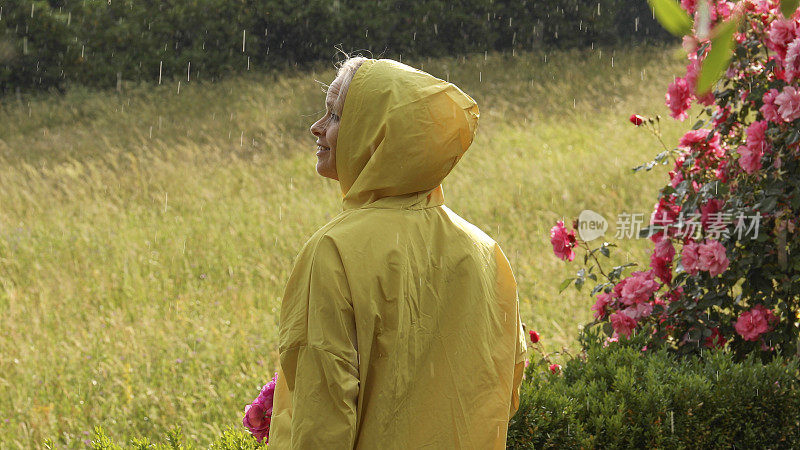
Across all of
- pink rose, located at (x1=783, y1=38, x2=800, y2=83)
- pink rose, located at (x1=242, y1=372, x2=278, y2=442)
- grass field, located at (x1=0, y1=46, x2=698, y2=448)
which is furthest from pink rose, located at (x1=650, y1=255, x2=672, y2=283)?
pink rose, located at (x1=242, y1=372, x2=278, y2=442)

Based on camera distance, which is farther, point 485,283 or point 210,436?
point 210,436

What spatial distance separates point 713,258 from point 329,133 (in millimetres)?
2406

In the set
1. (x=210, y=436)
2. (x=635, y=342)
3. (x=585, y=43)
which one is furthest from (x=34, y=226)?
(x=585, y=43)

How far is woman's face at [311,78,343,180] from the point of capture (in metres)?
1.83

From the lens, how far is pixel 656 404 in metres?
3.04

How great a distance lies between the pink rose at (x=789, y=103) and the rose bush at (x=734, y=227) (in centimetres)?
3

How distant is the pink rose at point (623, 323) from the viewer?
3.78m

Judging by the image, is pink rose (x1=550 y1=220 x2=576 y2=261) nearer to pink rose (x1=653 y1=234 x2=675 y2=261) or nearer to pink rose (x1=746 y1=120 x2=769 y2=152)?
pink rose (x1=653 y1=234 x2=675 y2=261)

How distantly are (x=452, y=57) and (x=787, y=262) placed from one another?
13330mm

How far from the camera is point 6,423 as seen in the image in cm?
491

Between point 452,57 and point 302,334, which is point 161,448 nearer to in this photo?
point 302,334

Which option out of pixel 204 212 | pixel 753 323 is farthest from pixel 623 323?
pixel 204 212

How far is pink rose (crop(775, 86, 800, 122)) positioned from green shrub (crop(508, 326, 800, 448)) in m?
1.05

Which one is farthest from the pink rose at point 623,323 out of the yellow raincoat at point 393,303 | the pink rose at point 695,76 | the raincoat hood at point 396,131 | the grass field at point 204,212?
the raincoat hood at point 396,131
